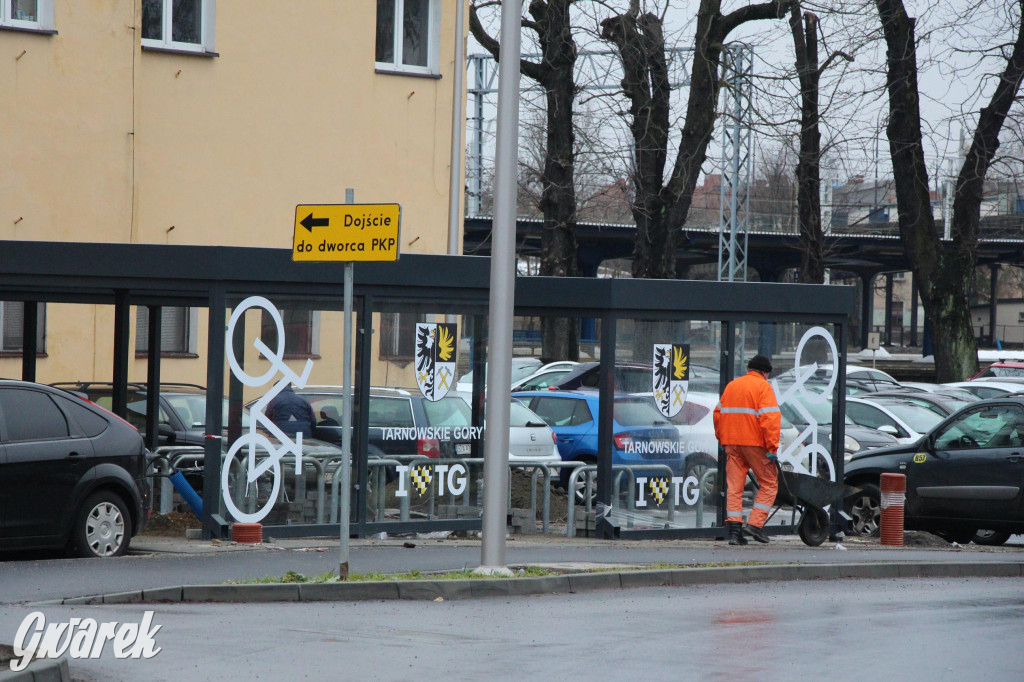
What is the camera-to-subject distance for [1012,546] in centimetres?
1548

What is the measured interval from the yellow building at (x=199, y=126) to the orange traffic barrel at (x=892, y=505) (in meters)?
10.2

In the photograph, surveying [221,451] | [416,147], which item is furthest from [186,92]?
[221,451]

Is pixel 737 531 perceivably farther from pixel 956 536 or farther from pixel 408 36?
pixel 408 36

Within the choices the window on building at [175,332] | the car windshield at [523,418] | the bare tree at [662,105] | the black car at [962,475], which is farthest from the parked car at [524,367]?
the black car at [962,475]

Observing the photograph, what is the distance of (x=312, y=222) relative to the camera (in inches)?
377

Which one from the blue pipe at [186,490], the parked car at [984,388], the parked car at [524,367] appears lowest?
the blue pipe at [186,490]

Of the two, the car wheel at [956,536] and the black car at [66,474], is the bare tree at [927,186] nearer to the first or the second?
the car wheel at [956,536]

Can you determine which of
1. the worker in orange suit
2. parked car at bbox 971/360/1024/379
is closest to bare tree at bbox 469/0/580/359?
the worker in orange suit

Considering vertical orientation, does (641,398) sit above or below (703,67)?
below

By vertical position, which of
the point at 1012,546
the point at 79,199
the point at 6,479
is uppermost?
the point at 79,199

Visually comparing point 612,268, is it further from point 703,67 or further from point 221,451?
point 221,451

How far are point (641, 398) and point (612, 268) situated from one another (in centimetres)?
8520

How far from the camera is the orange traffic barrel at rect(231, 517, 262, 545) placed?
40.0ft

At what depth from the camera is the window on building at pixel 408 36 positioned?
2228 cm
